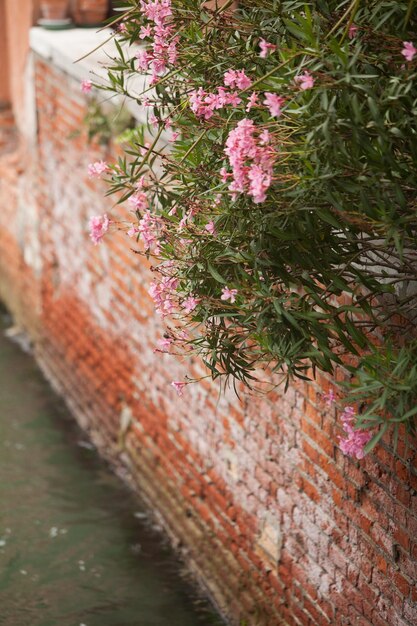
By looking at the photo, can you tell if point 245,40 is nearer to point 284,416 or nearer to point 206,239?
point 206,239

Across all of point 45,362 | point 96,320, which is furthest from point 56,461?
point 45,362

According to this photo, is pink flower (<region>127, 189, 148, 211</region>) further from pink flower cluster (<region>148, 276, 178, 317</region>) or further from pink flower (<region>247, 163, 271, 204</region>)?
pink flower (<region>247, 163, 271, 204</region>)

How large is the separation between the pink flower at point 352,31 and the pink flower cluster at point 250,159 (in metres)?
0.33

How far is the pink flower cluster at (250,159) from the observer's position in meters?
2.38

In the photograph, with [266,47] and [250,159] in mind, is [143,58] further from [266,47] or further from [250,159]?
[250,159]

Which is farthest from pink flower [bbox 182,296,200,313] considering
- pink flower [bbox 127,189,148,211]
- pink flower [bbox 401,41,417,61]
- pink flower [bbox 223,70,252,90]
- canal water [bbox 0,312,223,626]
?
canal water [bbox 0,312,223,626]

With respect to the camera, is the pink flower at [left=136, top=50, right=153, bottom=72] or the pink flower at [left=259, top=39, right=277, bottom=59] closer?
the pink flower at [left=259, top=39, right=277, bottom=59]

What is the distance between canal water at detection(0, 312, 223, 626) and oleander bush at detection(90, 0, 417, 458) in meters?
Answer: 2.25

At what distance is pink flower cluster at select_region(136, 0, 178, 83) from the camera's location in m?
2.84

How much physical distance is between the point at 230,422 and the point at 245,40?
2239 mm

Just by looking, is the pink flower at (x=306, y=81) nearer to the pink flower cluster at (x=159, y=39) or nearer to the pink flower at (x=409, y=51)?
the pink flower at (x=409, y=51)

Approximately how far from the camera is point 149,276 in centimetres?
554

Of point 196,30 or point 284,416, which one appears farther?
point 284,416

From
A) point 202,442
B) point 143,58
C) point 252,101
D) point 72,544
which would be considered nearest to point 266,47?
point 252,101
